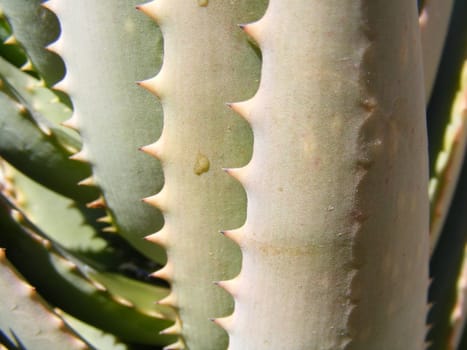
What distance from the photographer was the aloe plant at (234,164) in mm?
445

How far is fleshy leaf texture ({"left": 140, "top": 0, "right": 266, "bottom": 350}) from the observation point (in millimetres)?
494

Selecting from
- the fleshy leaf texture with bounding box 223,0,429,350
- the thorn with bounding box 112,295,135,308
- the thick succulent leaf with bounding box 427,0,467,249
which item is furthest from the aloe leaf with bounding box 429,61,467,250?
the thorn with bounding box 112,295,135,308

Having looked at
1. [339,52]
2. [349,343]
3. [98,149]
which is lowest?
[349,343]

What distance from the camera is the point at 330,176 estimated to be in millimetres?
450

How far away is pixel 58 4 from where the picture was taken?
0.56 m

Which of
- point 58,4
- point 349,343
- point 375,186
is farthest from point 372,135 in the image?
point 58,4

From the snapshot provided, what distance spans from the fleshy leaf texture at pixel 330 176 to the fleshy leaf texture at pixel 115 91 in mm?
130

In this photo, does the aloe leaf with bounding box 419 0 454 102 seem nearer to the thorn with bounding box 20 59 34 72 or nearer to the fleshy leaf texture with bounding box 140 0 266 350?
the fleshy leaf texture with bounding box 140 0 266 350

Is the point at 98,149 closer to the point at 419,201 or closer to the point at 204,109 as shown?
the point at 204,109

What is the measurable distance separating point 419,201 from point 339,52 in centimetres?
15

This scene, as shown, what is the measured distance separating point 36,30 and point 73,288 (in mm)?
237

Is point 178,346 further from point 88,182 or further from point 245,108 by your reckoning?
point 245,108

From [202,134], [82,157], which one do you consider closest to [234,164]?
[202,134]

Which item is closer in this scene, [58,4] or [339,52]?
[339,52]
